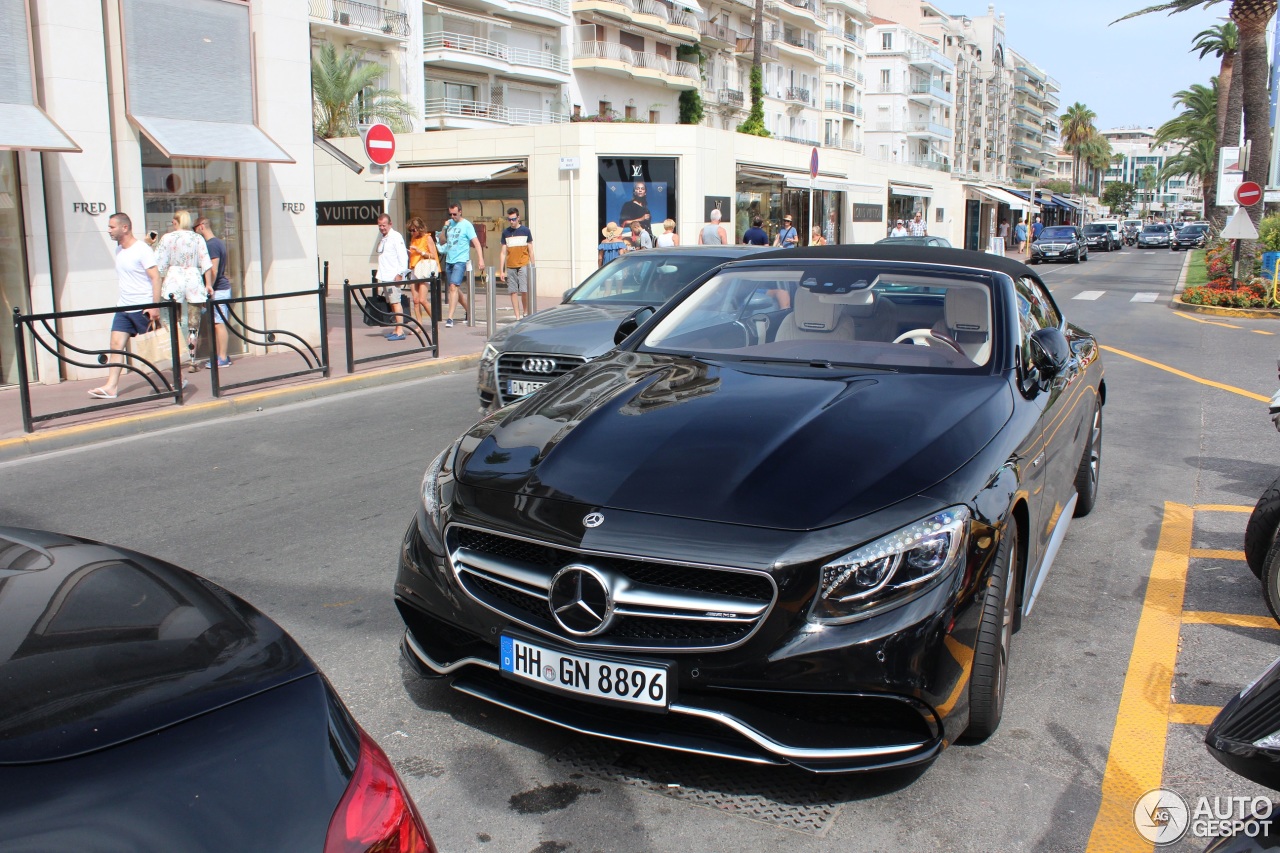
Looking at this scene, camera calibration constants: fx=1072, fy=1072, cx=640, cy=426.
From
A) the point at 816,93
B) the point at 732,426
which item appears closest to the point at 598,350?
the point at 732,426

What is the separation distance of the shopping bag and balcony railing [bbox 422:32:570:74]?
35.6 metres

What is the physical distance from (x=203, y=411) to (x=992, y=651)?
875cm

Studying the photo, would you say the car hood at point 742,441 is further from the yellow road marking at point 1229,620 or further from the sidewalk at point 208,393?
the sidewalk at point 208,393

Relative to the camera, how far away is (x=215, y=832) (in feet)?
5.16

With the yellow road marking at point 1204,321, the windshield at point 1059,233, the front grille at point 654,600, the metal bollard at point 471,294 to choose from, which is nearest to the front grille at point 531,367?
the front grille at point 654,600

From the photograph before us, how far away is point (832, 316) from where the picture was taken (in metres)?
4.82

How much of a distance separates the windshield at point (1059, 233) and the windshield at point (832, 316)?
156 ft

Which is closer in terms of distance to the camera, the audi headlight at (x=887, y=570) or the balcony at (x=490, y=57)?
the audi headlight at (x=887, y=570)

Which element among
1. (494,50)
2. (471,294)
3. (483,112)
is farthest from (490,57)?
(471,294)

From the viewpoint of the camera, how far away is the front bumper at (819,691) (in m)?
2.86

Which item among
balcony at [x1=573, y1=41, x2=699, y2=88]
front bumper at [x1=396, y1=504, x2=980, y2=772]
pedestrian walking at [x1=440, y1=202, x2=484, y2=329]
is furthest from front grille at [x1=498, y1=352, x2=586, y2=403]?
balcony at [x1=573, y1=41, x2=699, y2=88]

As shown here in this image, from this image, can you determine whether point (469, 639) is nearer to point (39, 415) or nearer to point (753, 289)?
point (753, 289)

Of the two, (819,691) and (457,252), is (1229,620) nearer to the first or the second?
(819,691)

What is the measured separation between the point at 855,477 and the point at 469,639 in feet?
4.23
